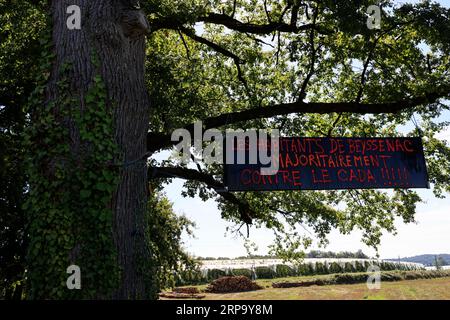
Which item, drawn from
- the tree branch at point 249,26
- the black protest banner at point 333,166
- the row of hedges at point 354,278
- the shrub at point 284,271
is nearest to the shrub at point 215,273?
the shrub at point 284,271

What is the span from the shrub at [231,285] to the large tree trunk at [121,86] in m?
34.1

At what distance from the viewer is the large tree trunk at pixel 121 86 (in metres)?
5.54

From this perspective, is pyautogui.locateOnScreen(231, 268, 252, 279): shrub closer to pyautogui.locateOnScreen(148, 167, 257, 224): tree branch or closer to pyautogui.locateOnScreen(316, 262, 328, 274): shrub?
pyautogui.locateOnScreen(316, 262, 328, 274): shrub

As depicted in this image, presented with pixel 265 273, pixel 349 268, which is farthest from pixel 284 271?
pixel 349 268

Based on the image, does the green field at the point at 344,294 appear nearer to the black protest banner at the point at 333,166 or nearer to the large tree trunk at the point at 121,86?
the black protest banner at the point at 333,166

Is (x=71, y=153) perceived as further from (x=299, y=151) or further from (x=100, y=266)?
(x=299, y=151)

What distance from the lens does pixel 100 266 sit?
508 cm

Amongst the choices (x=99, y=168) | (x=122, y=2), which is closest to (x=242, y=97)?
(x=122, y=2)

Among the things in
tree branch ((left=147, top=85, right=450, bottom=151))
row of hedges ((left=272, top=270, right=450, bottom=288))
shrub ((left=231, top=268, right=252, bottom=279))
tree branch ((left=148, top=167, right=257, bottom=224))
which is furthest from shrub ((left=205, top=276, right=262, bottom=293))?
tree branch ((left=147, top=85, right=450, bottom=151))

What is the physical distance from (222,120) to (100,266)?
6.09 meters

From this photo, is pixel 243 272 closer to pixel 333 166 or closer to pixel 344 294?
pixel 344 294

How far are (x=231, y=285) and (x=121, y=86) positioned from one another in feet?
116

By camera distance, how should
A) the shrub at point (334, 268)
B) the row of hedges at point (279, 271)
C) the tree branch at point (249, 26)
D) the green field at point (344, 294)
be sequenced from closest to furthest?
the tree branch at point (249, 26)
the green field at point (344, 294)
the row of hedges at point (279, 271)
the shrub at point (334, 268)

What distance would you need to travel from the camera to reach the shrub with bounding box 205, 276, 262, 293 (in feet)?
126
